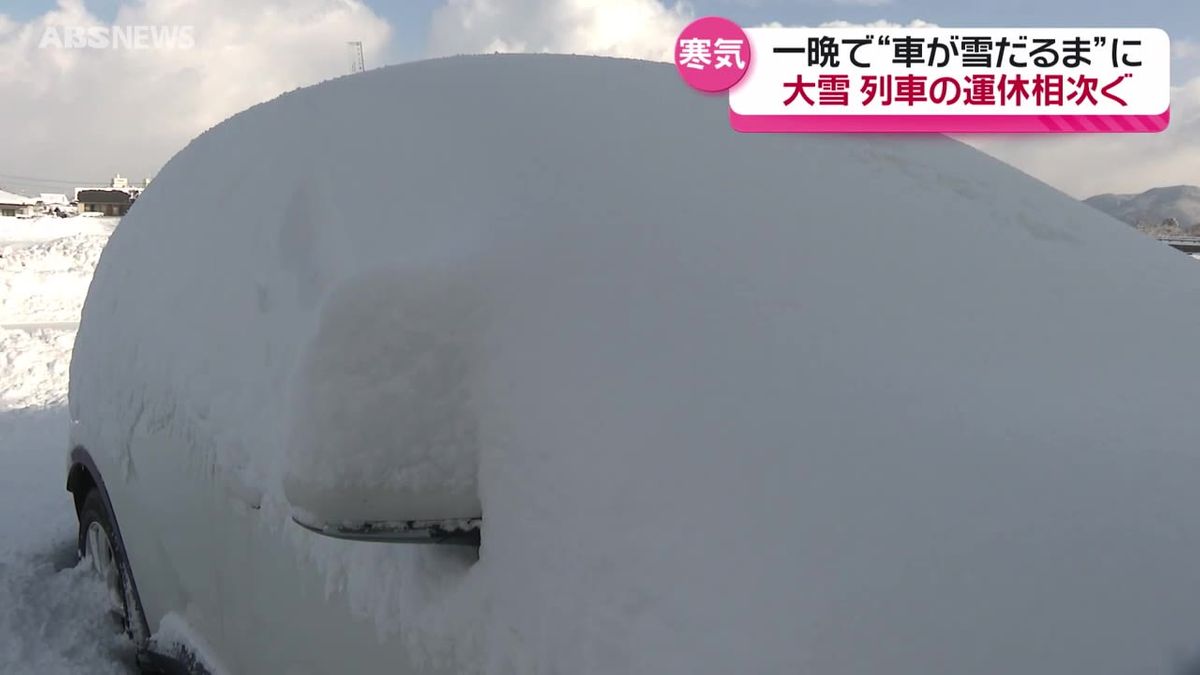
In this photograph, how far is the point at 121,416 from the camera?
237 centimetres

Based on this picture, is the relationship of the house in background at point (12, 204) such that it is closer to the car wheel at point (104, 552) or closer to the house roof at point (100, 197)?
the house roof at point (100, 197)

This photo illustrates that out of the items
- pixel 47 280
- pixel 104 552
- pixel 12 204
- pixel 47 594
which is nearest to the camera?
pixel 104 552

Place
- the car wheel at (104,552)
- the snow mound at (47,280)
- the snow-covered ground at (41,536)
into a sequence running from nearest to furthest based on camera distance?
the car wheel at (104,552) < the snow-covered ground at (41,536) < the snow mound at (47,280)

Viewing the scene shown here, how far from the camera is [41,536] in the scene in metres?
3.44

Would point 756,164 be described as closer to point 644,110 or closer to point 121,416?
point 644,110

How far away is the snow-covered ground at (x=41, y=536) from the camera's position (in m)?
2.70

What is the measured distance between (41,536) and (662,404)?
3.42 metres

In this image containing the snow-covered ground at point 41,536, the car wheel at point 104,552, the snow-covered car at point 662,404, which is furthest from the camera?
the snow-covered ground at point 41,536

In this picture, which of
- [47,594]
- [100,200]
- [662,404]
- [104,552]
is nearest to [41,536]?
[47,594]

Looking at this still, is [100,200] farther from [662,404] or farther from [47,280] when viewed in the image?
[662,404]

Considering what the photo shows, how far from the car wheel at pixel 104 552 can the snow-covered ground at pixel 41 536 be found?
92 mm

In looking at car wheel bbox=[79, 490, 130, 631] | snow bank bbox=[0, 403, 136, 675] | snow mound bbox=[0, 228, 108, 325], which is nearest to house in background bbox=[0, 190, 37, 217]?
snow mound bbox=[0, 228, 108, 325]

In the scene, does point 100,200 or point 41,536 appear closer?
point 41,536

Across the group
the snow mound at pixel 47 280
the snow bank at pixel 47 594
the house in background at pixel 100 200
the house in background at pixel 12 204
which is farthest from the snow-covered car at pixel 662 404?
the house in background at pixel 12 204
